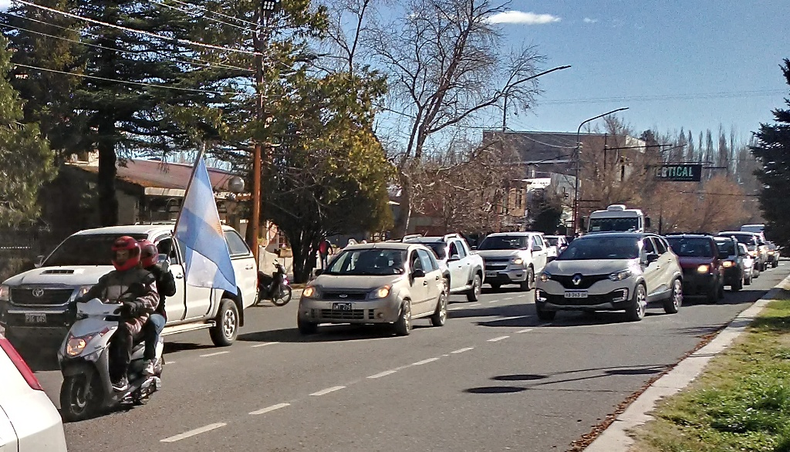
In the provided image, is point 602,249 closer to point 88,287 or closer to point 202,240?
point 202,240

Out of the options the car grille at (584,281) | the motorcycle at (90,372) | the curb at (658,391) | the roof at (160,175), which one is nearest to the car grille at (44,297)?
the motorcycle at (90,372)

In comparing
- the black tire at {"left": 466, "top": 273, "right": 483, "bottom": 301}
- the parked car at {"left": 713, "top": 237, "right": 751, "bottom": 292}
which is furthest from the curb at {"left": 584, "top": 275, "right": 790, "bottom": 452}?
the parked car at {"left": 713, "top": 237, "right": 751, "bottom": 292}

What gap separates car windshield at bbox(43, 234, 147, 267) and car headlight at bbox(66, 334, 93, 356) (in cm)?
438

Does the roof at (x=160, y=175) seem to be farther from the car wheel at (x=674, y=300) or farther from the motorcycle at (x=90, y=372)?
the motorcycle at (x=90, y=372)

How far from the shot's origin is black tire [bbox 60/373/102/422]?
8.69 m

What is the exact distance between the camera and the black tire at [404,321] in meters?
16.1

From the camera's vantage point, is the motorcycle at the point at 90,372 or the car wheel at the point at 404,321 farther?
the car wheel at the point at 404,321

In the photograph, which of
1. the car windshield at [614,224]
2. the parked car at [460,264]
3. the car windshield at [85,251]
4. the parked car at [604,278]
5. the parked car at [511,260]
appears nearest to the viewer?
the car windshield at [85,251]

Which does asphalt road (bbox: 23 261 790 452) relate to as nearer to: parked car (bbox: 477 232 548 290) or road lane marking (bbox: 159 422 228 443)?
road lane marking (bbox: 159 422 228 443)

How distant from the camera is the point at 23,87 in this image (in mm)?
27062

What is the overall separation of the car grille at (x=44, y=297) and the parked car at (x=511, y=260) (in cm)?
1999

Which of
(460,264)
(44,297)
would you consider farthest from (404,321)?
(460,264)

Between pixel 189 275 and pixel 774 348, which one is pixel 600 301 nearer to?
pixel 774 348

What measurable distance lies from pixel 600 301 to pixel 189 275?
Answer: 366 inches
